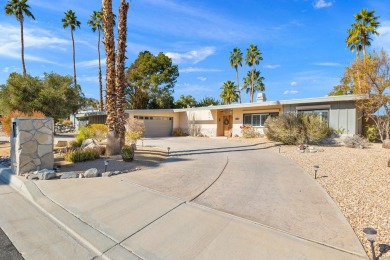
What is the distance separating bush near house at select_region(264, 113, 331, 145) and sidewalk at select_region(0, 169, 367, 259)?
12.6m

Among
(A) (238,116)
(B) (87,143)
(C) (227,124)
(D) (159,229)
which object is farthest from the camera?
(C) (227,124)

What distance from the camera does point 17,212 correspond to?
15.2 feet

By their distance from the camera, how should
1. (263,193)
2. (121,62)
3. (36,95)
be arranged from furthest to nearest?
(36,95)
(121,62)
(263,193)

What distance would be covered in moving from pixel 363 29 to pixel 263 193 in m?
27.2

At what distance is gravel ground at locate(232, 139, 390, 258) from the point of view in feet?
13.4

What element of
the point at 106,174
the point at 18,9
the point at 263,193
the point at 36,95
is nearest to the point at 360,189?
the point at 263,193

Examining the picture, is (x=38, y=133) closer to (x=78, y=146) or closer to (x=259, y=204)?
(x=78, y=146)

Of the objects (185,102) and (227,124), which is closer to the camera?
(227,124)

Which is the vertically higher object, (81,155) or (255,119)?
(255,119)

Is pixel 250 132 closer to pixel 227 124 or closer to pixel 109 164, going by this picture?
pixel 227 124

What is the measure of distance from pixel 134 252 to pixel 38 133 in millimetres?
5869

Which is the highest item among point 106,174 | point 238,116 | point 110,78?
point 110,78

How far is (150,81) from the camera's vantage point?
111 ft

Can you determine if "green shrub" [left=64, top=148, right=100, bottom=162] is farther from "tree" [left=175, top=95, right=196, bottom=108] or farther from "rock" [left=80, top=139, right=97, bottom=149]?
"tree" [left=175, top=95, right=196, bottom=108]
